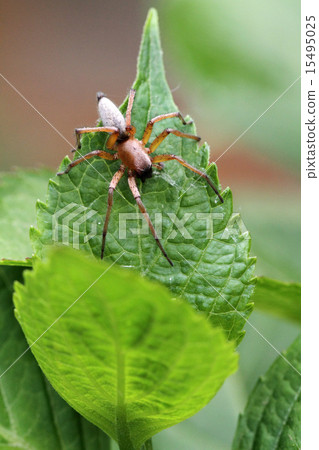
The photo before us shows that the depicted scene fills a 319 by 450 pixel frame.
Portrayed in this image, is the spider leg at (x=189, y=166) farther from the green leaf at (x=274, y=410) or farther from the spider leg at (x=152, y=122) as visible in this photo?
the green leaf at (x=274, y=410)

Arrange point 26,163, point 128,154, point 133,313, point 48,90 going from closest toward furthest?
point 133,313
point 128,154
point 26,163
point 48,90

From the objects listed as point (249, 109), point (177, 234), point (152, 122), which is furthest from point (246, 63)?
point (177, 234)

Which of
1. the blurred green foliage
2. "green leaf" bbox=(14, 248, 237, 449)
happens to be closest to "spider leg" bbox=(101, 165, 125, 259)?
"green leaf" bbox=(14, 248, 237, 449)

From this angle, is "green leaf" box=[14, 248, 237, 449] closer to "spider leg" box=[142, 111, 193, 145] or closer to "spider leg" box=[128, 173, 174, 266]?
"spider leg" box=[128, 173, 174, 266]
